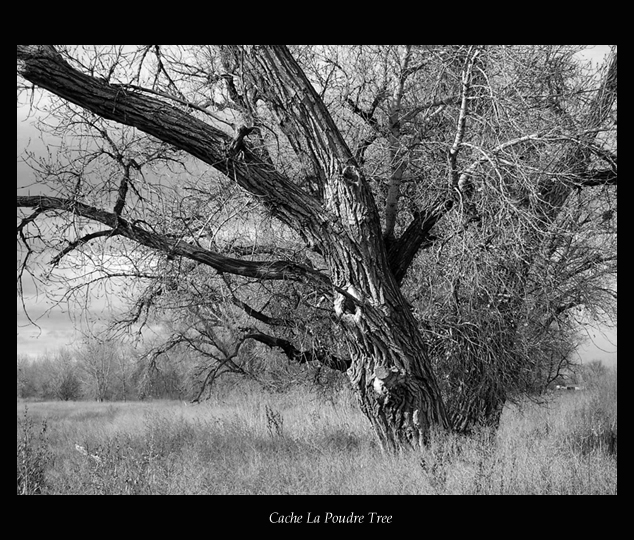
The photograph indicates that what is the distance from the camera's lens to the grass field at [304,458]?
21.1 feet

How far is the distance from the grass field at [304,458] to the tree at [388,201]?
755 mm

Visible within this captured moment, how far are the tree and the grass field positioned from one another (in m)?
0.75

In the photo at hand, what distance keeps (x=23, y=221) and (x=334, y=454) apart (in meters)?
4.55

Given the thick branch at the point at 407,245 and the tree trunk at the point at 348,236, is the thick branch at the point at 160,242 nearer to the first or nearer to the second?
the tree trunk at the point at 348,236

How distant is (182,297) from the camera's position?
9.08 meters

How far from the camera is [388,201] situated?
869cm

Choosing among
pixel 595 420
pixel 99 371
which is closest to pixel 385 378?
pixel 595 420

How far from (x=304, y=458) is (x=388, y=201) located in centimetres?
352

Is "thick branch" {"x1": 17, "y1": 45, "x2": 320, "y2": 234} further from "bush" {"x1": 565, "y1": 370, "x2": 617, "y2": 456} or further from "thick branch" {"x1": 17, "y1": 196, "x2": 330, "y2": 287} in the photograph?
"bush" {"x1": 565, "y1": 370, "x2": 617, "y2": 456}

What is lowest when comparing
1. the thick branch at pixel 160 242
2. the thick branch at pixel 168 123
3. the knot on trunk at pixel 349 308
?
the knot on trunk at pixel 349 308

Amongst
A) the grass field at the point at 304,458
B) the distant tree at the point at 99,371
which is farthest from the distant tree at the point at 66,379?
the grass field at the point at 304,458
